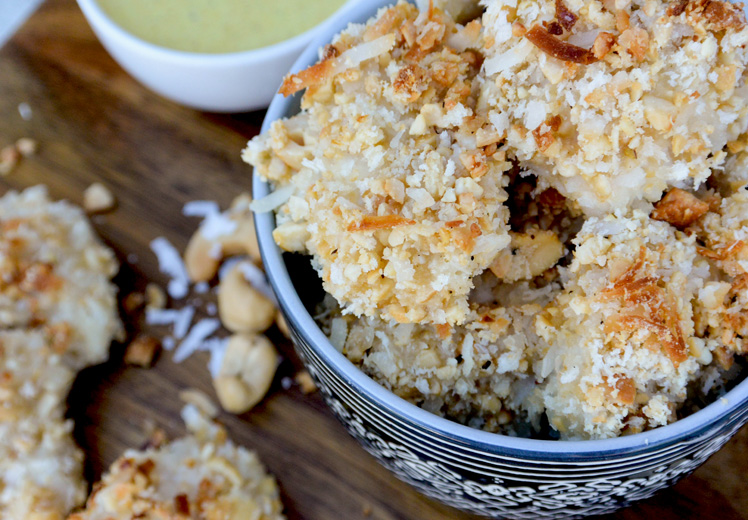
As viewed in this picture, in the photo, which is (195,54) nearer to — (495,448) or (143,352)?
(143,352)

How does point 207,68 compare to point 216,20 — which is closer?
point 207,68

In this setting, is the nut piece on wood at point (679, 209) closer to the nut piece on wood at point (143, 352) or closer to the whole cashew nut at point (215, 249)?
the whole cashew nut at point (215, 249)

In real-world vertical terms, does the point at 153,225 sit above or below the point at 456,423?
below

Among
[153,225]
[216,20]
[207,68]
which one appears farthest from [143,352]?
[216,20]

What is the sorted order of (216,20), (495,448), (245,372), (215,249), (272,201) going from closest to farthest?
1. (495,448)
2. (272,201)
3. (245,372)
4. (215,249)
5. (216,20)

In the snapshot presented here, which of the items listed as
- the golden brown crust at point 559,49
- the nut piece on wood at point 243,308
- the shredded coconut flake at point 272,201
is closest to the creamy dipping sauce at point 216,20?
the nut piece on wood at point 243,308

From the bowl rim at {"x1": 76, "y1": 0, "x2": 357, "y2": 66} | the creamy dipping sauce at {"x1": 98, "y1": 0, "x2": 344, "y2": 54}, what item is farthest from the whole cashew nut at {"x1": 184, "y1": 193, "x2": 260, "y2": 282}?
the creamy dipping sauce at {"x1": 98, "y1": 0, "x2": 344, "y2": 54}

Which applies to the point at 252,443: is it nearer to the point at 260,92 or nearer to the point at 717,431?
the point at 260,92

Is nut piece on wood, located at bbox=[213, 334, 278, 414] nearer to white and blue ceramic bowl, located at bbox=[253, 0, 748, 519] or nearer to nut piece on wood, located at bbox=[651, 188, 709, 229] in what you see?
white and blue ceramic bowl, located at bbox=[253, 0, 748, 519]
